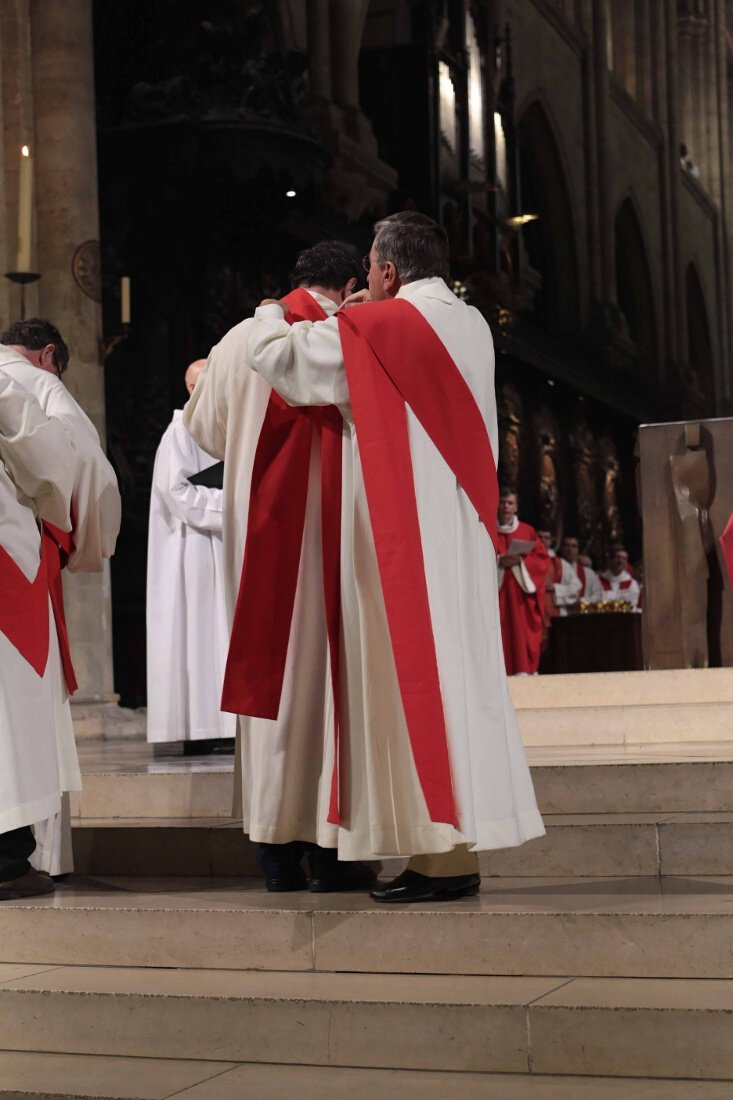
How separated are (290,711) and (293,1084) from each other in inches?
45.7

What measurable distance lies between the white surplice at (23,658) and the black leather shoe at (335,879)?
0.80 m

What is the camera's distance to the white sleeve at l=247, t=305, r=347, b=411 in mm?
4270

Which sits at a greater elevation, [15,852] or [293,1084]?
[15,852]

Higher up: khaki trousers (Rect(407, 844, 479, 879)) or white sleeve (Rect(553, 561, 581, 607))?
white sleeve (Rect(553, 561, 581, 607))

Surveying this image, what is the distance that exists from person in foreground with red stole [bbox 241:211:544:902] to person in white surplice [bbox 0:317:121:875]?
2.91 ft

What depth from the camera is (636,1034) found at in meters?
3.43

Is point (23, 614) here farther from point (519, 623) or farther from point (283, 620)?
point (519, 623)

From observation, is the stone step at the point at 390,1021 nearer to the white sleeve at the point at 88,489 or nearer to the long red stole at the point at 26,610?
the long red stole at the point at 26,610

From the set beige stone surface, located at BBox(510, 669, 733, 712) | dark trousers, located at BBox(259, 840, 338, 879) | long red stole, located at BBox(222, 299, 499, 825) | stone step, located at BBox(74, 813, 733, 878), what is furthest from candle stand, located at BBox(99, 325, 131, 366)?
dark trousers, located at BBox(259, 840, 338, 879)

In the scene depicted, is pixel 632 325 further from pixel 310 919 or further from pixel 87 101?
pixel 310 919

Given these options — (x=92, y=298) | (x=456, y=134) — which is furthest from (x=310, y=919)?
(x=456, y=134)

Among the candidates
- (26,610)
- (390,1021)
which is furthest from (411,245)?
(390,1021)

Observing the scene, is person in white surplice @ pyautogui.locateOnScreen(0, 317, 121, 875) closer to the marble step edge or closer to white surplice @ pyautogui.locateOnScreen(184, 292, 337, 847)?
white surplice @ pyautogui.locateOnScreen(184, 292, 337, 847)

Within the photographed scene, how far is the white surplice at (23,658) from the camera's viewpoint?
181 inches
